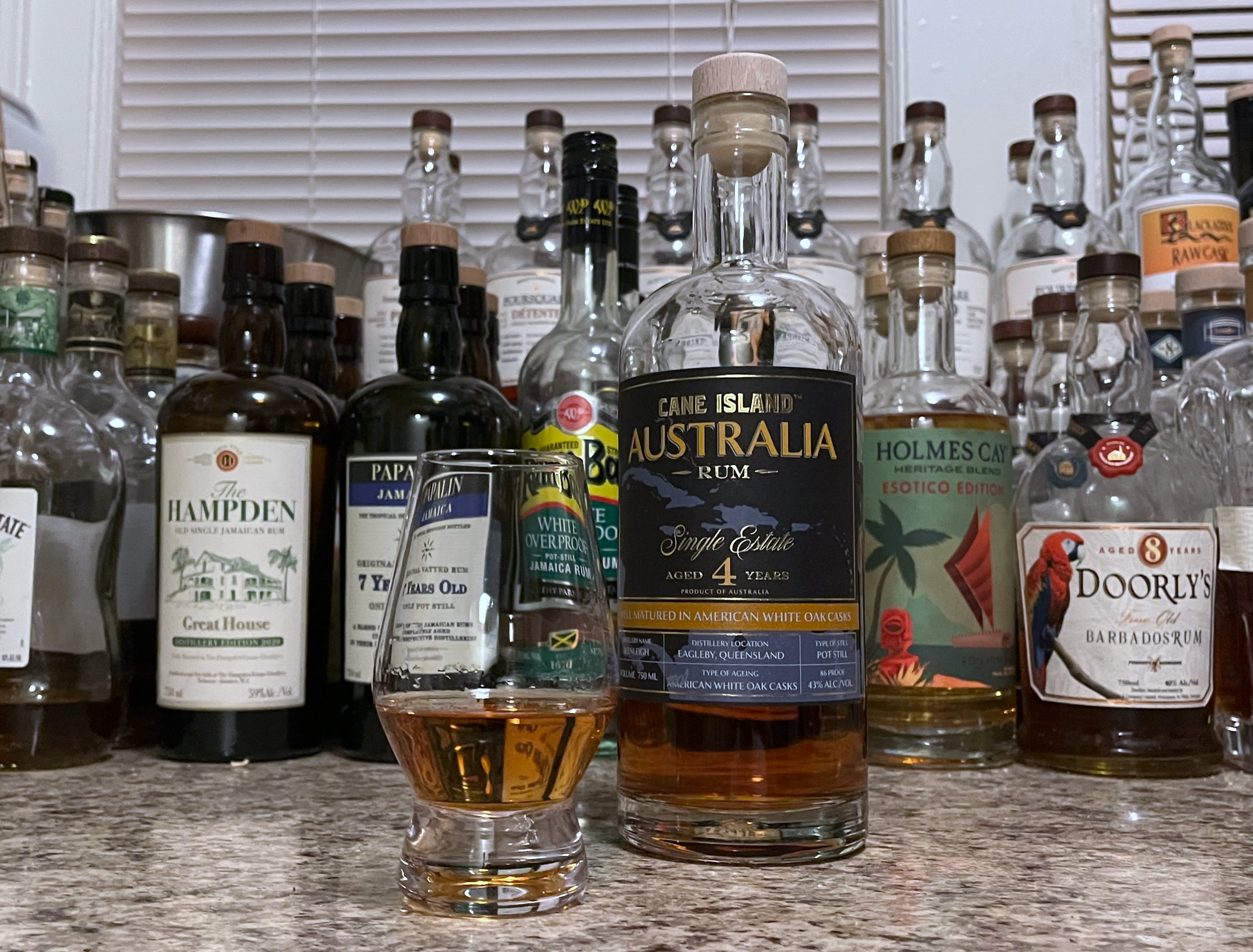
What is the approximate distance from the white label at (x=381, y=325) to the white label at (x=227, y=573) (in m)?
0.30

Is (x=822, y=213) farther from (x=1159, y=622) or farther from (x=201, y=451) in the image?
(x=201, y=451)

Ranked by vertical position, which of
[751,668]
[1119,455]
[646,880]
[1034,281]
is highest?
[1034,281]

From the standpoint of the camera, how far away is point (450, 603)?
554 mm

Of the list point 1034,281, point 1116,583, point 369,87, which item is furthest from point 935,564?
point 369,87

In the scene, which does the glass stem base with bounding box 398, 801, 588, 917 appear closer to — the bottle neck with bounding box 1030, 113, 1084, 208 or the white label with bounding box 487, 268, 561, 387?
the white label with bounding box 487, 268, 561, 387

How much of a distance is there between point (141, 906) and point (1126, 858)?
0.50m

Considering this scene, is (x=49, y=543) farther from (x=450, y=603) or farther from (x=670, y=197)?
(x=670, y=197)

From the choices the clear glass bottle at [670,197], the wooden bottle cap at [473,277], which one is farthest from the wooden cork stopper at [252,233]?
the clear glass bottle at [670,197]

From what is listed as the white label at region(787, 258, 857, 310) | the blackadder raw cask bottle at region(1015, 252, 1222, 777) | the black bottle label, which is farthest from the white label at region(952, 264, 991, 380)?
the black bottle label

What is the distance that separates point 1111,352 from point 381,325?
2.27 feet

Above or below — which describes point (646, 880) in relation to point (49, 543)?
below

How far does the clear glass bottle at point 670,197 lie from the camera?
1240 millimetres

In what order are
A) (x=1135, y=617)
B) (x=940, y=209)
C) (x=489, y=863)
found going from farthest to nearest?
1. (x=940, y=209)
2. (x=1135, y=617)
3. (x=489, y=863)

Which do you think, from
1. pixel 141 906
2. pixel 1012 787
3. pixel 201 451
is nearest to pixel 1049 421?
pixel 1012 787
